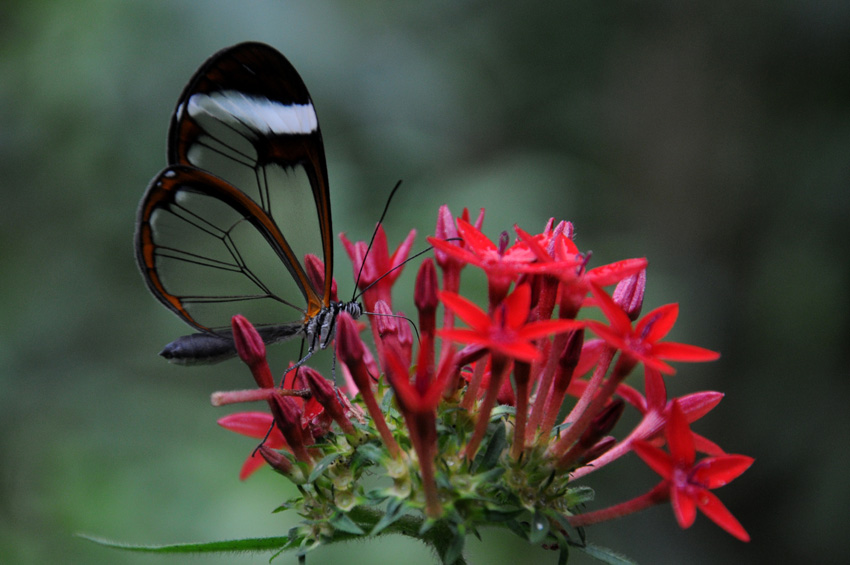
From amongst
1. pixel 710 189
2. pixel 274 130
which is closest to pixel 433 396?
pixel 274 130

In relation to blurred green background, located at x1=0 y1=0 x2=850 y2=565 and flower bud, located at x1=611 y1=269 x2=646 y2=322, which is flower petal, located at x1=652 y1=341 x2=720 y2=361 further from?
blurred green background, located at x1=0 y1=0 x2=850 y2=565

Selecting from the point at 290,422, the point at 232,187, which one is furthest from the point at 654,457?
the point at 232,187

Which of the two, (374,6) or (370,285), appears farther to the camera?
(374,6)

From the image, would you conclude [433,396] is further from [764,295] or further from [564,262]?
[764,295]

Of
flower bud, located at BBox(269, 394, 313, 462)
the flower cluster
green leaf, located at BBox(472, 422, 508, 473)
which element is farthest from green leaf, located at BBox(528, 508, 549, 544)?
flower bud, located at BBox(269, 394, 313, 462)

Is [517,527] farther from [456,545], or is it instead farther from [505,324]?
[505,324]

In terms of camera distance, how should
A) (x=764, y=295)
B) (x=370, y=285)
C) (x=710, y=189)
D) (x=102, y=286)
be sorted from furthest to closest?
(x=710, y=189) < (x=764, y=295) < (x=102, y=286) < (x=370, y=285)
